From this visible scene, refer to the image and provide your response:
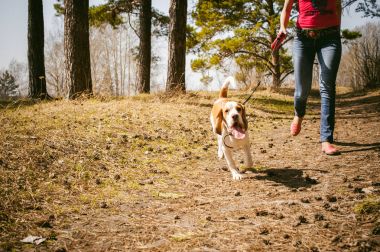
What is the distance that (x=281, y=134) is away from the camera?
19.0 feet

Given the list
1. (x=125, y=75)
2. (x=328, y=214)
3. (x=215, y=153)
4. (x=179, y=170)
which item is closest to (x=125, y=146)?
(x=179, y=170)

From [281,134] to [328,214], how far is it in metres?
3.68

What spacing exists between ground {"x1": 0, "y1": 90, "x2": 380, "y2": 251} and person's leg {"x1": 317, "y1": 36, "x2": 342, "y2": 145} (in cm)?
38

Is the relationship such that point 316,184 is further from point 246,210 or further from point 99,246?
point 99,246

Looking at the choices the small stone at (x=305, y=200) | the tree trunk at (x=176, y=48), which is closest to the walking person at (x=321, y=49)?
the small stone at (x=305, y=200)

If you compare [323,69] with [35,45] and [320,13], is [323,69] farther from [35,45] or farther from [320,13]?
[35,45]

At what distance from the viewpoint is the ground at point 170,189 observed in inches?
78.7

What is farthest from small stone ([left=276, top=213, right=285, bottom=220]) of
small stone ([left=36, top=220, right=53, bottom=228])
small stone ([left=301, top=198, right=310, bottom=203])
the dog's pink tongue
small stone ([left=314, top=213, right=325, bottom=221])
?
small stone ([left=36, top=220, right=53, bottom=228])

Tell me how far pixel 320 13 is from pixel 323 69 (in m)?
0.66

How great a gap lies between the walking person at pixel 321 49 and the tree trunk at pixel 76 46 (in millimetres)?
5050

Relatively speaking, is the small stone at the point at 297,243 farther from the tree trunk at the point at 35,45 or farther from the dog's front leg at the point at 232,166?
the tree trunk at the point at 35,45

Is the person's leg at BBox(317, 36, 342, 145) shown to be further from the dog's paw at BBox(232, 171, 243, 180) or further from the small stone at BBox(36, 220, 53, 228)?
the small stone at BBox(36, 220, 53, 228)

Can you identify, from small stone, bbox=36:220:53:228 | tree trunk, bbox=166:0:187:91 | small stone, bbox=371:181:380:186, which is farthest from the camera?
tree trunk, bbox=166:0:187:91

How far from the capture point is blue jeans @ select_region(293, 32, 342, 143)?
3742 mm
